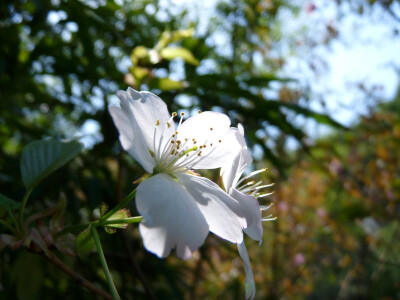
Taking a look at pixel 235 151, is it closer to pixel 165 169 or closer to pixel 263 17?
pixel 165 169

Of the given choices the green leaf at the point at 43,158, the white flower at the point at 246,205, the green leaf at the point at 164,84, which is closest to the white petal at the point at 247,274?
the white flower at the point at 246,205

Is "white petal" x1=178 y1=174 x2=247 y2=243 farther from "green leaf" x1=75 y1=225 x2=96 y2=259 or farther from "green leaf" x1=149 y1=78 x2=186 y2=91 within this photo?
"green leaf" x1=149 y1=78 x2=186 y2=91

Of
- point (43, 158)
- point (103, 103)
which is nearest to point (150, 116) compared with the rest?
point (43, 158)

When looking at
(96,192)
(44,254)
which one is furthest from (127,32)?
(44,254)

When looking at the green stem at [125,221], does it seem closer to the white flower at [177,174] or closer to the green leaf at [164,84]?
the white flower at [177,174]

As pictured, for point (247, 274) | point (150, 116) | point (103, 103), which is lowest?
point (103, 103)

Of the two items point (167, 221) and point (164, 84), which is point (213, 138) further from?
point (164, 84)

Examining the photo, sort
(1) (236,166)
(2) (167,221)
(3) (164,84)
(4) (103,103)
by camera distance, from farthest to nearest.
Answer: (4) (103,103) < (3) (164,84) < (1) (236,166) < (2) (167,221)
